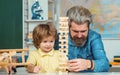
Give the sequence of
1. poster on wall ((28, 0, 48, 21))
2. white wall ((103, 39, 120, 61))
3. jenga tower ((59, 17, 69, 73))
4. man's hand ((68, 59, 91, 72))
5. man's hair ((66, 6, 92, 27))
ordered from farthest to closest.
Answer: white wall ((103, 39, 120, 61)) < poster on wall ((28, 0, 48, 21)) < man's hair ((66, 6, 92, 27)) < man's hand ((68, 59, 91, 72)) < jenga tower ((59, 17, 69, 73))

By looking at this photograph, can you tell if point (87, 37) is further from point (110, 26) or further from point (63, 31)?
point (110, 26)

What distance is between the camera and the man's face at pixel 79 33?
1.95 meters

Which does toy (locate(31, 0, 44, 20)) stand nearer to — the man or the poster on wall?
the poster on wall

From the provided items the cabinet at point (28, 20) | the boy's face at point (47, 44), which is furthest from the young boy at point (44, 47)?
the cabinet at point (28, 20)

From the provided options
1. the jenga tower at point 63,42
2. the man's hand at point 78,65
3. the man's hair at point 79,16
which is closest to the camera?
the jenga tower at point 63,42

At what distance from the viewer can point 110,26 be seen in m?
4.97

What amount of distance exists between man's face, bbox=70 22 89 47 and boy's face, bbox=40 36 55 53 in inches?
6.6

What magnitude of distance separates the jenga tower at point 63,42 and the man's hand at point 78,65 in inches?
3.8

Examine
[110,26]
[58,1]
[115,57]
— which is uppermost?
[58,1]

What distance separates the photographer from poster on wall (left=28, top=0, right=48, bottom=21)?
174 inches

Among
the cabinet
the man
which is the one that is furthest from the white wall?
the man

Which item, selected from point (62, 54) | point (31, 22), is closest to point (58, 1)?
point (31, 22)

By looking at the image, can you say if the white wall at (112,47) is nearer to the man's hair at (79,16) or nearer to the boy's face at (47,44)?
the man's hair at (79,16)

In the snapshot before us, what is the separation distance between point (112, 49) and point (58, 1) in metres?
1.07
